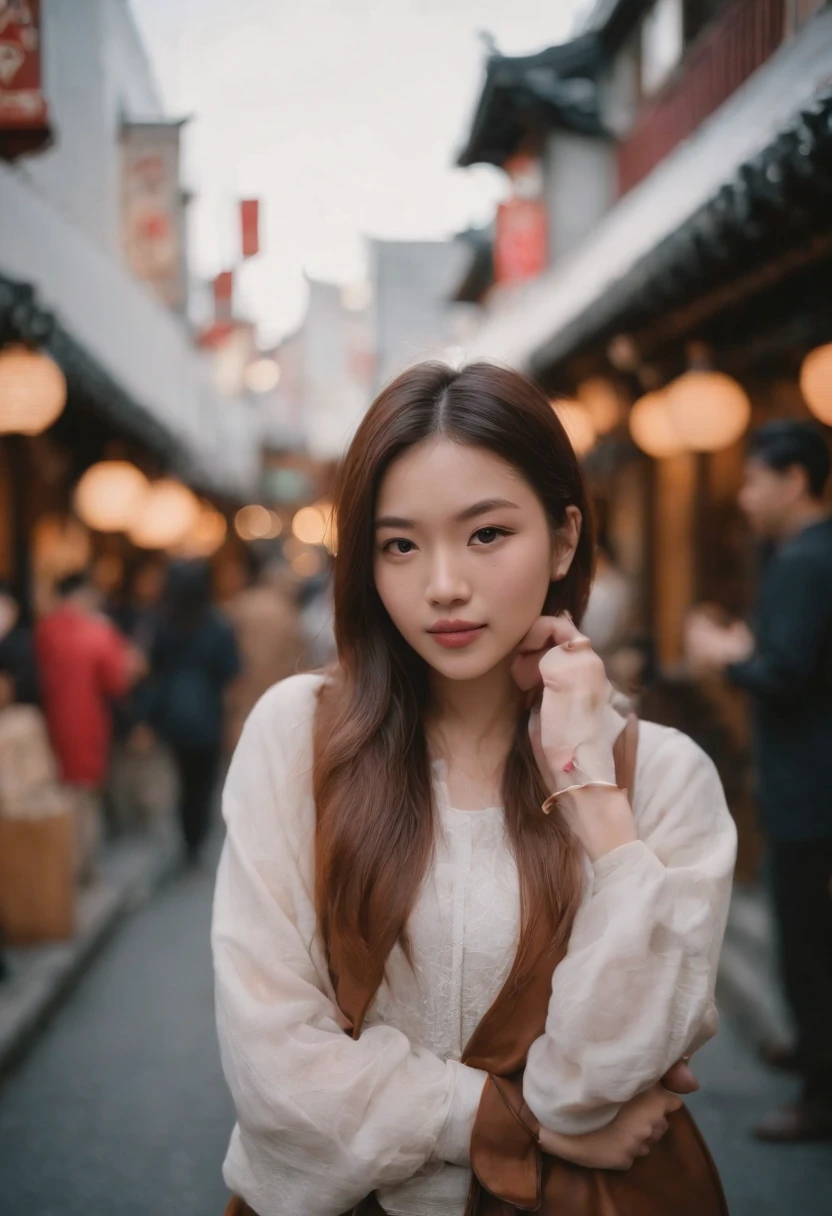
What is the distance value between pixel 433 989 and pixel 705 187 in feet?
23.7

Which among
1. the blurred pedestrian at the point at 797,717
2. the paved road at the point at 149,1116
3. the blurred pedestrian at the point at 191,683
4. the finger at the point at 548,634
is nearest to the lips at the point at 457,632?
the finger at the point at 548,634

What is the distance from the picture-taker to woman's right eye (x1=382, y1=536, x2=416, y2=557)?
5.84 feet

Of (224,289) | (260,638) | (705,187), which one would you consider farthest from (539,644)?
(224,289)

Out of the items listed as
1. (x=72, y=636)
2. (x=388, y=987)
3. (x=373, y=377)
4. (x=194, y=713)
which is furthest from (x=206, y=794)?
(x=373, y=377)

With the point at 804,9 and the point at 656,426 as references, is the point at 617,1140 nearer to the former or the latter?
the point at 656,426

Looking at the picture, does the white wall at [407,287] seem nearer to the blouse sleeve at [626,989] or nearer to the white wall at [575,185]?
the white wall at [575,185]

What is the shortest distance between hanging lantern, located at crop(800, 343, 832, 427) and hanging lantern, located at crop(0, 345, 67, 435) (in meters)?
4.00

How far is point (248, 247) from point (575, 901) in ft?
41.8

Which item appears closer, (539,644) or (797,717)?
(539,644)

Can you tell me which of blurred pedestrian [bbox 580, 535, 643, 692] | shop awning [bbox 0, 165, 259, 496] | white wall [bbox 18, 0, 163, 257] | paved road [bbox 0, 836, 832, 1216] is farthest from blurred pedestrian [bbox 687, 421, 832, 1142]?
white wall [bbox 18, 0, 163, 257]

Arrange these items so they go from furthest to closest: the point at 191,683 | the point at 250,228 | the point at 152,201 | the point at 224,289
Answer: the point at 224,289 → the point at 250,228 → the point at 152,201 → the point at 191,683

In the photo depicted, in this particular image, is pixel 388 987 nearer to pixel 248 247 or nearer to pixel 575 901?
pixel 575 901

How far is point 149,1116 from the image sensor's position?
14.5 ft

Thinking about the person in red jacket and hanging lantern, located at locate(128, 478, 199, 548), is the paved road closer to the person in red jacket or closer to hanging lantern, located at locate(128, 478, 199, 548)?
the person in red jacket
